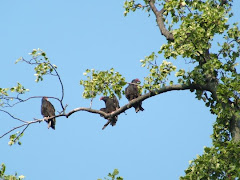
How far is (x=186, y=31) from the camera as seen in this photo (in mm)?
15828

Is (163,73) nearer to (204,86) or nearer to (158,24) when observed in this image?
(204,86)

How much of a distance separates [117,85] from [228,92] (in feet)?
12.6

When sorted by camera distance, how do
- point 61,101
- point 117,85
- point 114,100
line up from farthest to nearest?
point 114,100 → point 117,85 → point 61,101

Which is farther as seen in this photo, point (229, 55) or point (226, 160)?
point (229, 55)

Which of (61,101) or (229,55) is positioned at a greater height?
(229,55)

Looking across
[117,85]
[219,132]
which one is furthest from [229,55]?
[117,85]

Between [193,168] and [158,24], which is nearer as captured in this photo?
[193,168]

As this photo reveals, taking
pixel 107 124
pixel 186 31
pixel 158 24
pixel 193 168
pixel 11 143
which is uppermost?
pixel 158 24

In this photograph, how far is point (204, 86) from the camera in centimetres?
1648

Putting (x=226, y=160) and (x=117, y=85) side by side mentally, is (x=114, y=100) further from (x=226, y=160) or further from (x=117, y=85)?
(x=226, y=160)

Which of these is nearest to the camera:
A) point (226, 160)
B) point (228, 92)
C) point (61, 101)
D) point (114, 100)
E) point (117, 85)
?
point (226, 160)

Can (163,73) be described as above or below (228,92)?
above

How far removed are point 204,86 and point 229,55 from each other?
1312 millimetres

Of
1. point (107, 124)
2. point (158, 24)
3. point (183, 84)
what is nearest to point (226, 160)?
point (183, 84)
